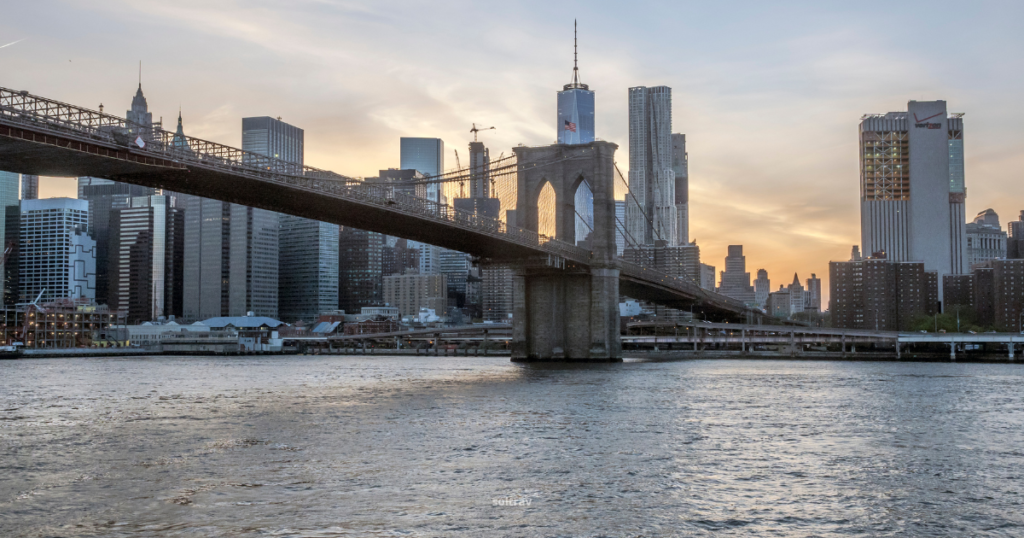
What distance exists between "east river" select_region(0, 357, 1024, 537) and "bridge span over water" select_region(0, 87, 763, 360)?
919 centimetres

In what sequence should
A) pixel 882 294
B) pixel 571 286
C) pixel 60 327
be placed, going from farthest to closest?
pixel 882 294 < pixel 60 327 < pixel 571 286

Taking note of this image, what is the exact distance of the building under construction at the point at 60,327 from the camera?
144m

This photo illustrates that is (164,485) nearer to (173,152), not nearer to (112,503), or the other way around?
(112,503)

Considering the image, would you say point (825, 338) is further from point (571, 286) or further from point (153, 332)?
point (153, 332)

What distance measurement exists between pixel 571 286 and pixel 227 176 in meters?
34.7

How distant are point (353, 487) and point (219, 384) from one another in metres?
37.5

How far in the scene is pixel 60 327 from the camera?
150750 millimetres

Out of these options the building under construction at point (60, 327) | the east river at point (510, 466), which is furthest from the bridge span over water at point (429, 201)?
the building under construction at point (60, 327)

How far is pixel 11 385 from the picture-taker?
171 feet

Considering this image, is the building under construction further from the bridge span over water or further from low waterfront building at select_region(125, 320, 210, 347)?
the bridge span over water

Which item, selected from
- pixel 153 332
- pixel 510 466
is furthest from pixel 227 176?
pixel 153 332

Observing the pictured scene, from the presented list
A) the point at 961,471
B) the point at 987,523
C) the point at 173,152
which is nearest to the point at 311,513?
the point at 987,523

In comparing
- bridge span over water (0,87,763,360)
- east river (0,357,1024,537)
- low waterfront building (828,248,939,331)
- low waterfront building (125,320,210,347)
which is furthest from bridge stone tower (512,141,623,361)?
low waterfront building (828,248,939,331)

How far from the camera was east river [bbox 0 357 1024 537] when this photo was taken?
591 inches
